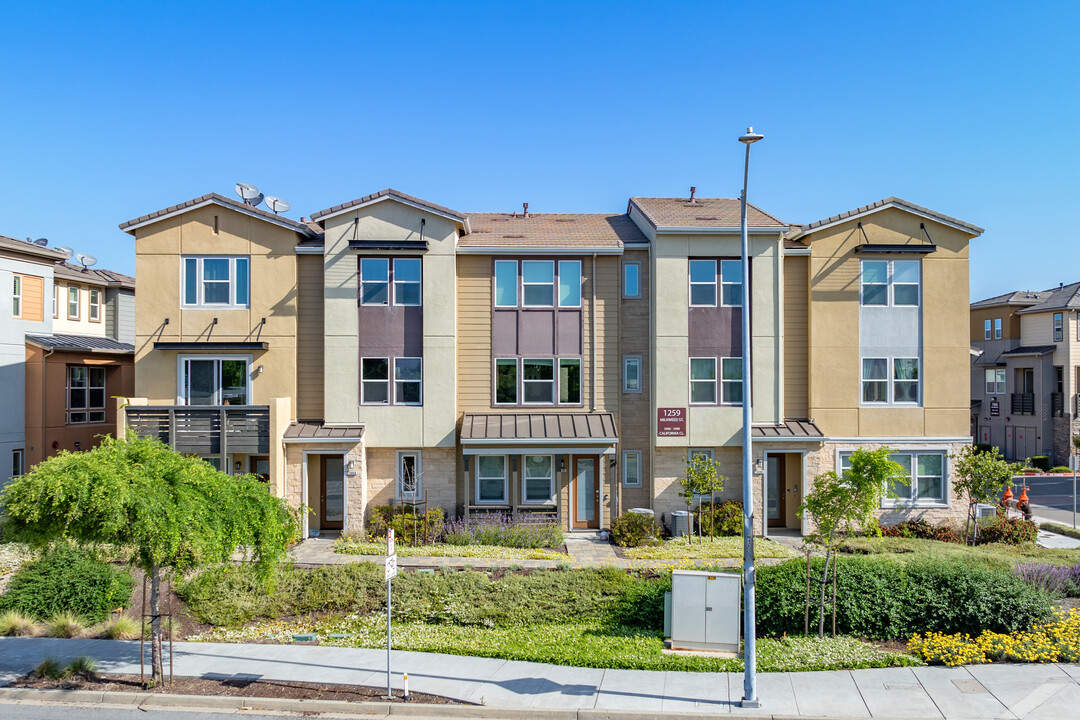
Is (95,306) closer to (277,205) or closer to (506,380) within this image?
(277,205)

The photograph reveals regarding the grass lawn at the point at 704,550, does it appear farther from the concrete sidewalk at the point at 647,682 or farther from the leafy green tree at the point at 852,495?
the concrete sidewalk at the point at 647,682

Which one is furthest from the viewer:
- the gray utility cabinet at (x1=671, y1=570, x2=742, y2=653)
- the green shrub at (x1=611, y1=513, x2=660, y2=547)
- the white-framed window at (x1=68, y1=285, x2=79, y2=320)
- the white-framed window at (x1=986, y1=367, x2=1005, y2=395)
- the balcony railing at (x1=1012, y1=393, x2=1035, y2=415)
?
the white-framed window at (x1=986, y1=367, x2=1005, y2=395)

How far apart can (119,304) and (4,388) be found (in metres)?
6.99

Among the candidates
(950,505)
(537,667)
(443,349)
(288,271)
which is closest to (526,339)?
(443,349)

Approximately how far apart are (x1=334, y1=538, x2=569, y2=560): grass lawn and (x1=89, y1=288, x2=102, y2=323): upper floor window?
1645cm

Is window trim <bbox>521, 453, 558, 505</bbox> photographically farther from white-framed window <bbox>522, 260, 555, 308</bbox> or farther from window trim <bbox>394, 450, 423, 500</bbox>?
white-framed window <bbox>522, 260, 555, 308</bbox>

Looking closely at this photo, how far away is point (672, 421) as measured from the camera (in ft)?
73.0

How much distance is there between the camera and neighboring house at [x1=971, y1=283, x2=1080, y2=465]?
39.1 metres

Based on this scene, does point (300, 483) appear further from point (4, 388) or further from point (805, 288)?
point (805, 288)

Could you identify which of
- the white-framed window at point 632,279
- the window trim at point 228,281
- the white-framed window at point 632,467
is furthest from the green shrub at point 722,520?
the window trim at point 228,281

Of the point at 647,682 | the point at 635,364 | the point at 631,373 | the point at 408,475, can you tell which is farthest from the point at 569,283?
the point at 647,682

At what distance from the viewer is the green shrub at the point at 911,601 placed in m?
13.2

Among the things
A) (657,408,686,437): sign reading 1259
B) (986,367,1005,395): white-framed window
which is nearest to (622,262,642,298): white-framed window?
(657,408,686,437): sign reading 1259

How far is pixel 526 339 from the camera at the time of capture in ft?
74.9
